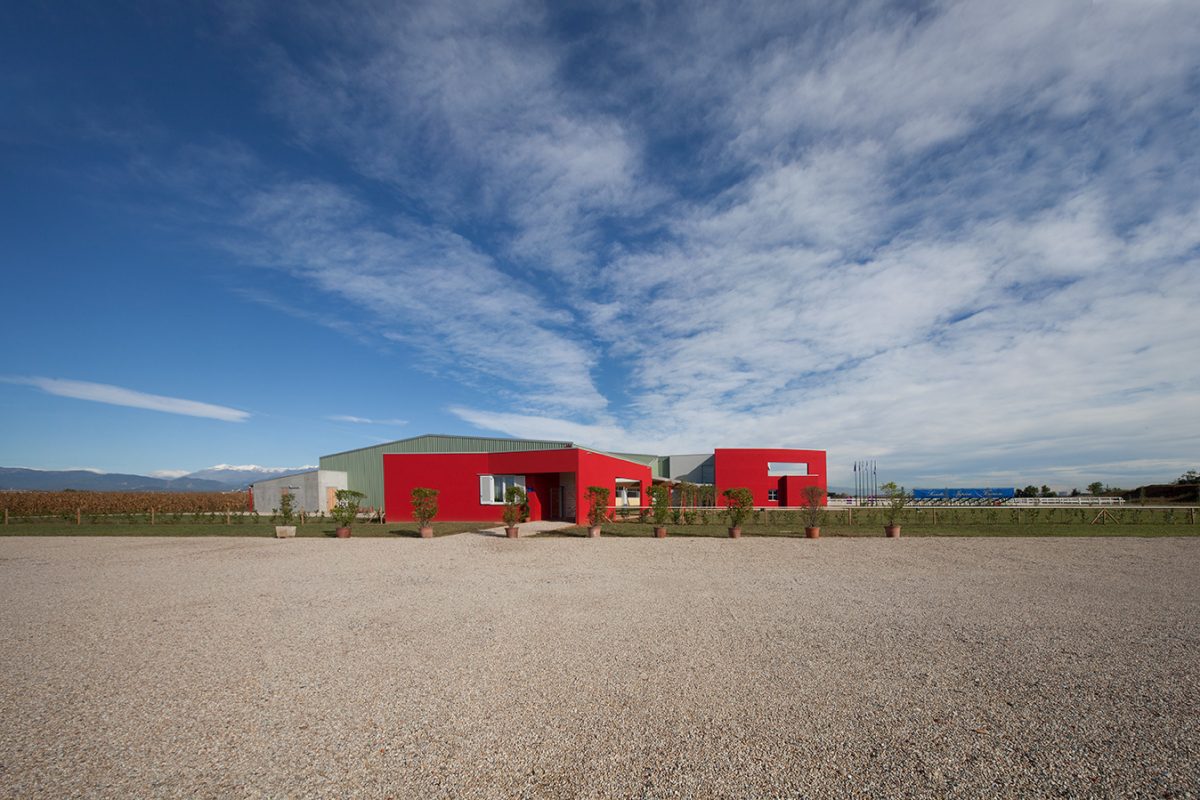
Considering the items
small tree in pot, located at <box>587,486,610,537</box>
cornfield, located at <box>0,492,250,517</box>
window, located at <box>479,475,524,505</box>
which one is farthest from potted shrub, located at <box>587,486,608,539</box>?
cornfield, located at <box>0,492,250,517</box>

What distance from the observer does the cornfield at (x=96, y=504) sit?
111 feet

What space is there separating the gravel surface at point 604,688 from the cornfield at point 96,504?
31.5m

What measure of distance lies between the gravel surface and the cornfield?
103 feet

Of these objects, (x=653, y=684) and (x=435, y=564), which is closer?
(x=653, y=684)

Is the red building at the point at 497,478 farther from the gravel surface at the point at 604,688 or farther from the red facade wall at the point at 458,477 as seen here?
the gravel surface at the point at 604,688

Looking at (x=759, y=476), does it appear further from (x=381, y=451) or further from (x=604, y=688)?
(x=604, y=688)

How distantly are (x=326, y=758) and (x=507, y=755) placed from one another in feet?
3.85

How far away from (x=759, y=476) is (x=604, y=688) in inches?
1673

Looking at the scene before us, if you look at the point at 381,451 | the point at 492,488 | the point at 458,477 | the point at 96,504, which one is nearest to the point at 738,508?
the point at 492,488

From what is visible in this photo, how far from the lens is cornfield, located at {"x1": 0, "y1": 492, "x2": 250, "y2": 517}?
111ft

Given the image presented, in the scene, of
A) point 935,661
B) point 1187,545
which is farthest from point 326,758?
point 1187,545

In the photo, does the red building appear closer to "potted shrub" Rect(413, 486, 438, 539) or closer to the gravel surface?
"potted shrub" Rect(413, 486, 438, 539)

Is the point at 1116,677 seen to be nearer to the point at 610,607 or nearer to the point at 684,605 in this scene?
the point at 684,605

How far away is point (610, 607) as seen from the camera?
27.0 ft
